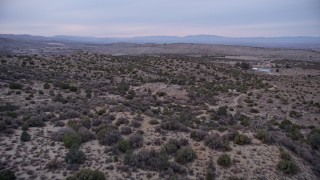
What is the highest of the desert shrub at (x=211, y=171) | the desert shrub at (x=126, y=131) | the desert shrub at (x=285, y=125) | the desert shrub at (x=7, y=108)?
the desert shrub at (x=7, y=108)

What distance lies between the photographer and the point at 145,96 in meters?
31.9

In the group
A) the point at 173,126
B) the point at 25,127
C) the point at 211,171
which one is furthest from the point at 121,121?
the point at 211,171

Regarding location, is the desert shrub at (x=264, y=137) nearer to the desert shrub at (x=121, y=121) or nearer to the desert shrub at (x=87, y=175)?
the desert shrub at (x=121, y=121)

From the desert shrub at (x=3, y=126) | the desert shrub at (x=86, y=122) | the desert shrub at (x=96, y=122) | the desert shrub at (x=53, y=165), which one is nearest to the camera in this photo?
the desert shrub at (x=53, y=165)

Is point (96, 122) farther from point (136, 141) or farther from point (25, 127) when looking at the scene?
point (25, 127)

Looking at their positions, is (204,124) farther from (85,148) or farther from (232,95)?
(232,95)

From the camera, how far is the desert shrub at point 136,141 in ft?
53.2

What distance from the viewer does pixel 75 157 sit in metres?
13.9

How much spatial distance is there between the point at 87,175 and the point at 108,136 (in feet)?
13.5

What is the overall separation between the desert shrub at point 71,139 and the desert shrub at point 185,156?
4.90m

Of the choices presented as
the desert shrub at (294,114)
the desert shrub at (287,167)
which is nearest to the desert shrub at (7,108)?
the desert shrub at (287,167)

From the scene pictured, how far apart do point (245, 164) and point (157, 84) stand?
83.7ft

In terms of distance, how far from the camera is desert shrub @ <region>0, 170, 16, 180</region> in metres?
11.8

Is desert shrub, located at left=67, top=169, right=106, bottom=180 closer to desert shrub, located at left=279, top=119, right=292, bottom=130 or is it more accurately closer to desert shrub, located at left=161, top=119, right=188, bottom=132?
desert shrub, located at left=161, top=119, right=188, bottom=132
